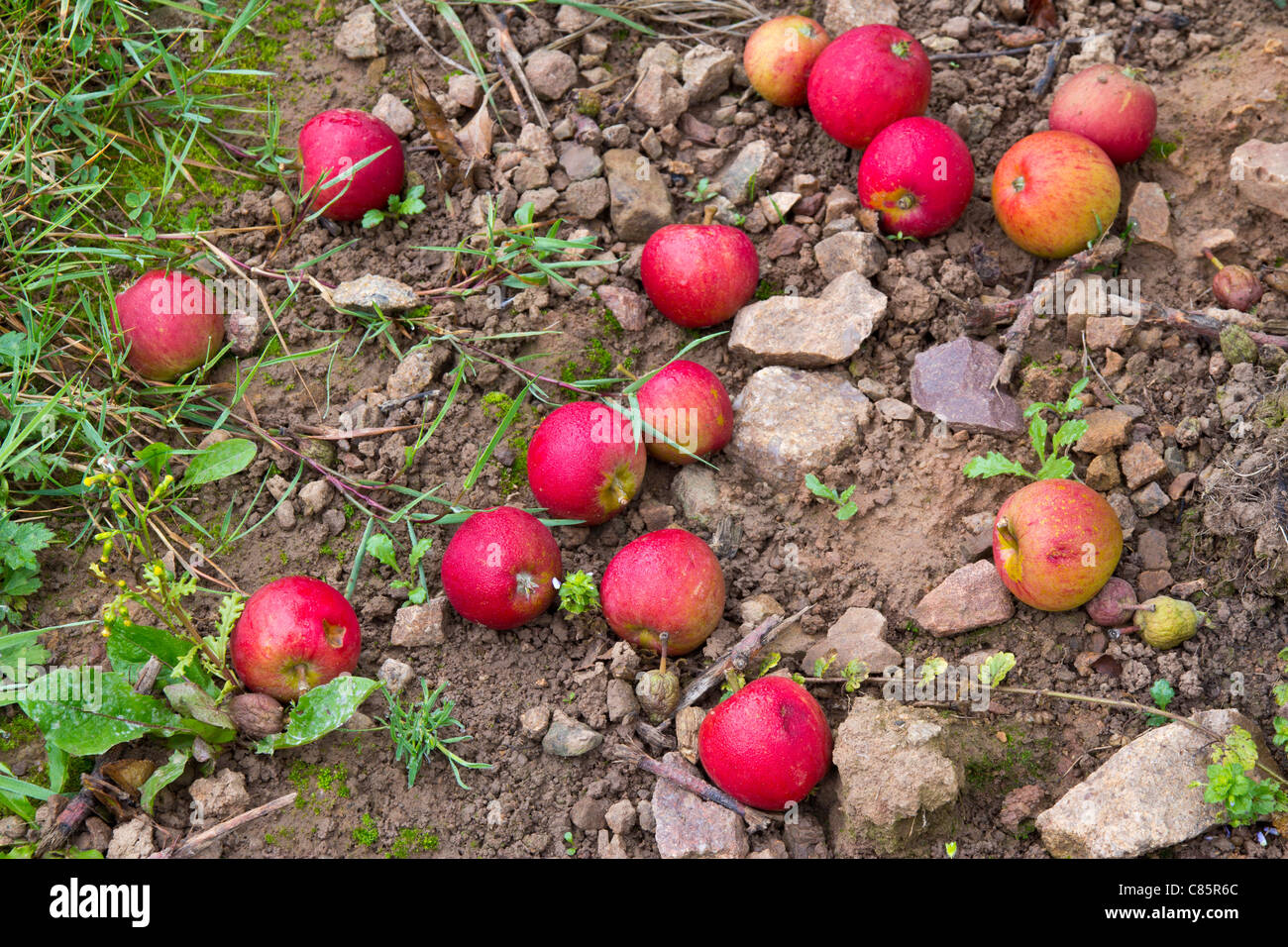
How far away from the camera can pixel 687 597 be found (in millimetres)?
2949

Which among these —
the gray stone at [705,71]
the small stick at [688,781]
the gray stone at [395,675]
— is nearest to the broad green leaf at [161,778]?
the gray stone at [395,675]

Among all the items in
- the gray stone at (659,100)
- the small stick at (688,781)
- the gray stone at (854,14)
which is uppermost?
the gray stone at (854,14)

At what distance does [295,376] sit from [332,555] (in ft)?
2.41

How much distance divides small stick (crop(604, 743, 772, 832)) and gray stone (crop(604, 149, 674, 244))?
6.51 ft

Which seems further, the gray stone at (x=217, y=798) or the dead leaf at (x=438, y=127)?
the dead leaf at (x=438, y=127)

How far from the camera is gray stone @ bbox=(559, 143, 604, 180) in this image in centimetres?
395

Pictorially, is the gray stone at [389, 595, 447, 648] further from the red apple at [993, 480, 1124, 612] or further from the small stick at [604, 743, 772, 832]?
the red apple at [993, 480, 1124, 612]

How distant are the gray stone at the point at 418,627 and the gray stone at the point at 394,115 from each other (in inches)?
81.0

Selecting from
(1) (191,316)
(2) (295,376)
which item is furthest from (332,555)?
(1) (191,316)

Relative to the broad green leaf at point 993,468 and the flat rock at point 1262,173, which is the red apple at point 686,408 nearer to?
the broad green leaf at point 993,468

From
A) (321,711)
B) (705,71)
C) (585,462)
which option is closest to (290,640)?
(321,711)

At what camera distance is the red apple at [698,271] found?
11.6ft

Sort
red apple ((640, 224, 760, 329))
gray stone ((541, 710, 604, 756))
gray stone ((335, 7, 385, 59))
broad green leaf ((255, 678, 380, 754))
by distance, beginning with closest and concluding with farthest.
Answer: broad green leaf ((255, 678, 380, 754))
gray stone ((541, 710, 604, 756))
red apple ((640, 224, 760, 329))
gray stone ((335, 7, 385, 59))

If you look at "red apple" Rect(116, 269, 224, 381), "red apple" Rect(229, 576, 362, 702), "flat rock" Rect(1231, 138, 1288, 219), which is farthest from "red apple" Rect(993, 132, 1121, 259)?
"red apple" Rect(116, 269, 224, 381)
